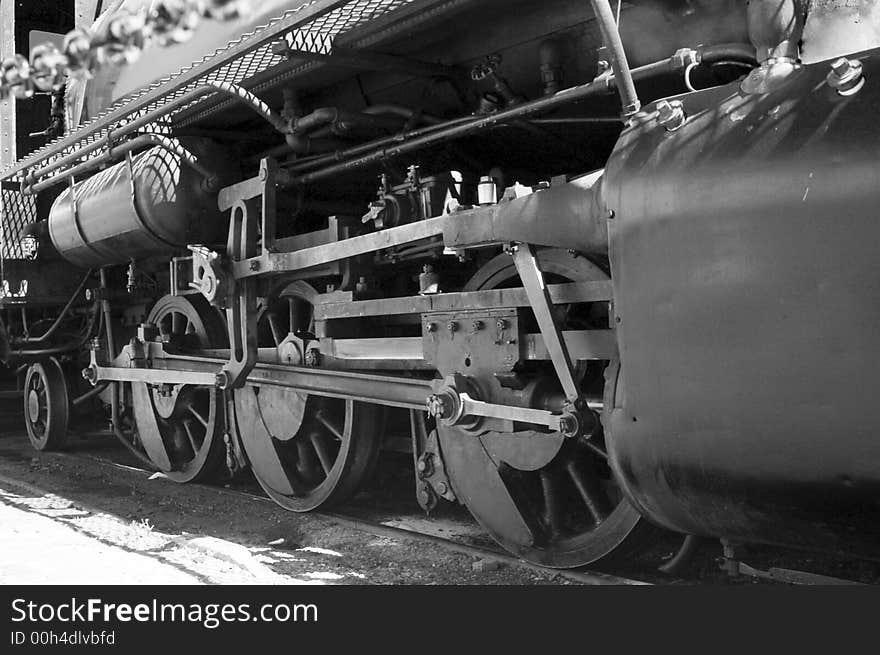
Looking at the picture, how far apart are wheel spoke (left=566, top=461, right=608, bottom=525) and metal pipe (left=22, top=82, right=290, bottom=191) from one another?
1.96 metres

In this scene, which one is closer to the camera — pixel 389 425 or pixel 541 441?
pixel 541 441

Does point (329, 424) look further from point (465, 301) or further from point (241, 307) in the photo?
point (465, 301)

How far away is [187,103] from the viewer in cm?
470

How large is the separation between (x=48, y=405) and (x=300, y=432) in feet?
11.5

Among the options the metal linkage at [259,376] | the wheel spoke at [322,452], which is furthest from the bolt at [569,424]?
the wheel spoke at [322,452]

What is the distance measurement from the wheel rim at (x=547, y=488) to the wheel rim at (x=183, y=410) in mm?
2149

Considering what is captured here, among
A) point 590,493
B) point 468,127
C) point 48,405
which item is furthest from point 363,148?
point 48,405

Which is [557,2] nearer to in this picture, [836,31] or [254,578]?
[836,31]

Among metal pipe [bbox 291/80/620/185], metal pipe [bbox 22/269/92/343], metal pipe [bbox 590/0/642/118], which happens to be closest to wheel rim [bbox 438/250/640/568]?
metal pipe [bbox 291/80/620/185]

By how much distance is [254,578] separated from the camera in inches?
139

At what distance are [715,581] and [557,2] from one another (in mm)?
2047

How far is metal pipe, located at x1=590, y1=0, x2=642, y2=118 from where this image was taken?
2580 mm

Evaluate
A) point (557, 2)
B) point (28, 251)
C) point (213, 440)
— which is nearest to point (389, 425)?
point (213, 440)

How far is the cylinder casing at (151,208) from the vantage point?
5.04m
